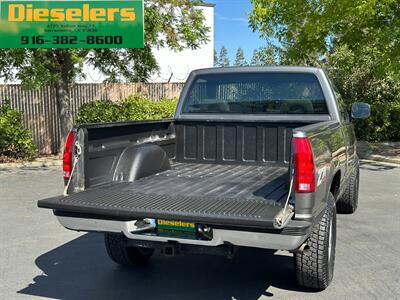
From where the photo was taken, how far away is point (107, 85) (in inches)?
586

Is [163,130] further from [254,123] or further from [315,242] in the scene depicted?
[315,242]

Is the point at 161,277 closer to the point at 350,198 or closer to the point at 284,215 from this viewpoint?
the point at 284,215

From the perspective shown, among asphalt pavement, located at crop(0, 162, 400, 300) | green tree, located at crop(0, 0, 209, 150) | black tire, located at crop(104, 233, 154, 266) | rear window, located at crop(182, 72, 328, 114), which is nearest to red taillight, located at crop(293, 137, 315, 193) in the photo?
asphalt pavement, located at crop(0, 162, 400, 300)

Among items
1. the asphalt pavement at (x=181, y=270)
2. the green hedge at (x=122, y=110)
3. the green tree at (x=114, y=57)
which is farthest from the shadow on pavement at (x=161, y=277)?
the green hedge at (x=122, y=110)

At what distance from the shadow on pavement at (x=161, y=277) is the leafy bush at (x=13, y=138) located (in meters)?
7.58

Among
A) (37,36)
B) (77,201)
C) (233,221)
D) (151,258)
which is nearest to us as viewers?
(233,221)

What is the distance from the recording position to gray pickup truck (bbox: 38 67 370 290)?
10.9 ft

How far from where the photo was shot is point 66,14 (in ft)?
38.1

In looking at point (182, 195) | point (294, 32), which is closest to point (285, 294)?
point (182, 195)

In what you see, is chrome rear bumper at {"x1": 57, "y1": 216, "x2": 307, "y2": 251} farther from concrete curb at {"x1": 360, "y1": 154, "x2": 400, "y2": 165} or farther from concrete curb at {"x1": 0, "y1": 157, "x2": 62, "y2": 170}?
concrete curb at {"x1": 360, "y1": 154, "x2": 400, "y2": 165}

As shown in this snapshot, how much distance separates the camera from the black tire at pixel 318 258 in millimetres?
3742

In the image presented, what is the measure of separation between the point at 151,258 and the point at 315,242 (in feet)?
6.34

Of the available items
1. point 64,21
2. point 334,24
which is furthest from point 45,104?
point 334,24

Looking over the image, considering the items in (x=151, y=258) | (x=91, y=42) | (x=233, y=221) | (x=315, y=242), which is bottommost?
(x=151, y=258)
